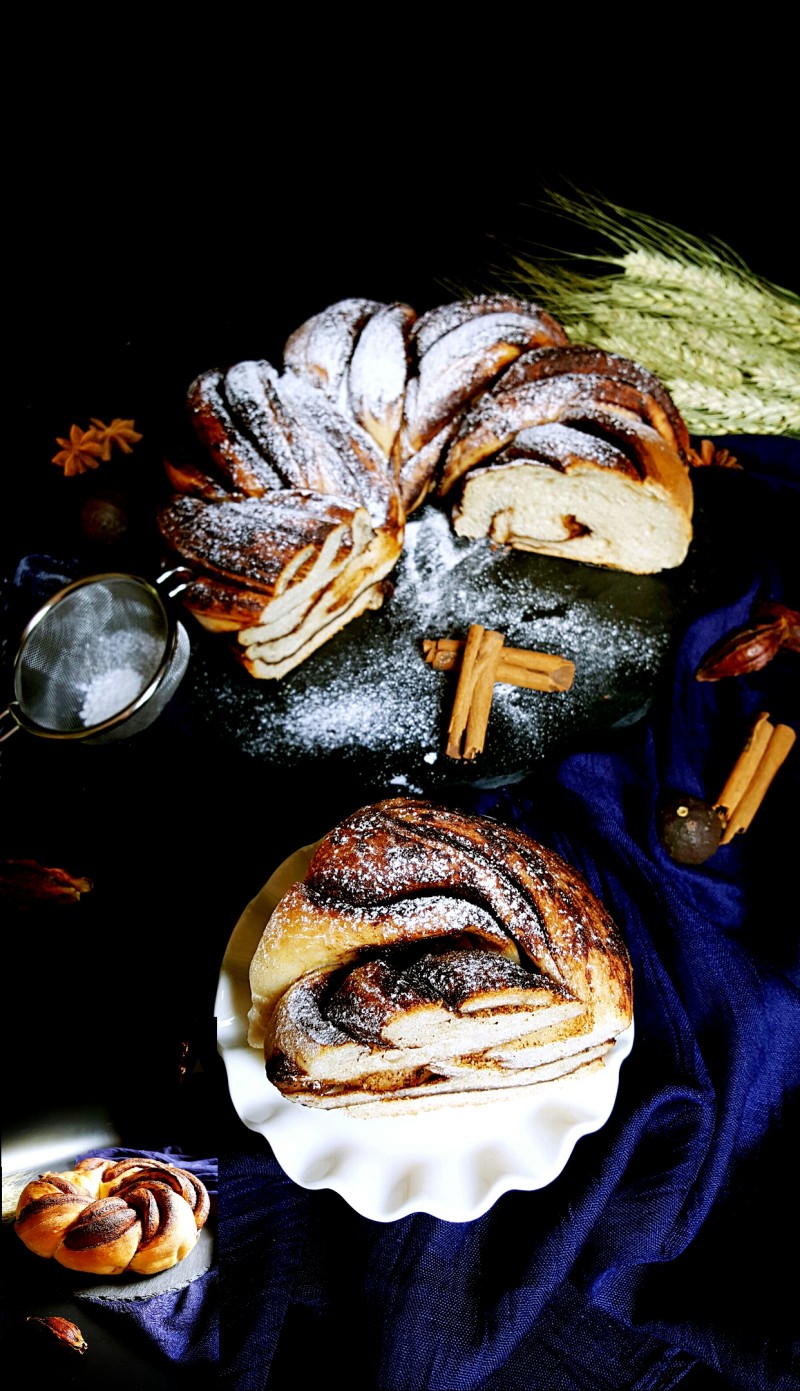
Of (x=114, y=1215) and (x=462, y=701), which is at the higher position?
(x=462, y=701)

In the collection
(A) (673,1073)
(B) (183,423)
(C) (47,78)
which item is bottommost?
(A) (673,1073)

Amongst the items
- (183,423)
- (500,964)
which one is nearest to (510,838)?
(500,964)

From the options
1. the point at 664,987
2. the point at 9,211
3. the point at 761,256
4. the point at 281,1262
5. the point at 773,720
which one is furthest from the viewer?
the point at 9,211

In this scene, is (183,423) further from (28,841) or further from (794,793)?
(794,793)

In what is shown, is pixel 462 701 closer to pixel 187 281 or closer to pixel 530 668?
pixel 530 668

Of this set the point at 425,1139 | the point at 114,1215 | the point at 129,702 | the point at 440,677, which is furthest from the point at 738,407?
the point at 114,1215

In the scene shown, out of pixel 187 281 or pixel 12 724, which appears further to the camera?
pixel 187 281

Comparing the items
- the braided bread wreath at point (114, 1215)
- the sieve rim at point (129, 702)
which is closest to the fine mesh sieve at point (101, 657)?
the sieve rim at point (129, 702)

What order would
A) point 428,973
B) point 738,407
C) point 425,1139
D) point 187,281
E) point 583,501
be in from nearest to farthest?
point 428,973
point 425,1139
point 583,501
point 738,407
point 187,281
